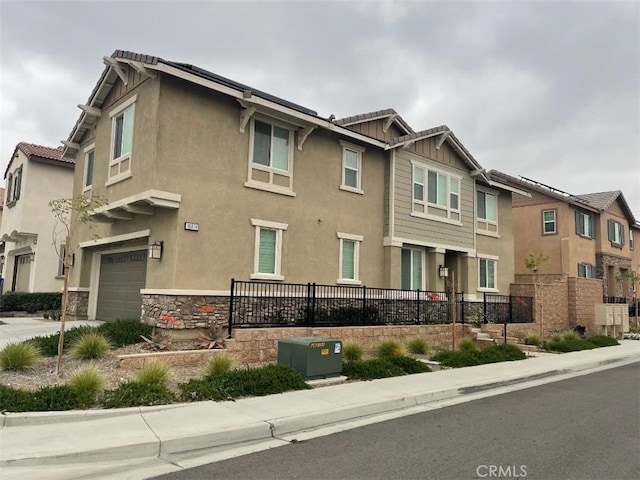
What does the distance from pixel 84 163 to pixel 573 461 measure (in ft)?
57.9

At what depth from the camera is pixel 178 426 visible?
6.54 m

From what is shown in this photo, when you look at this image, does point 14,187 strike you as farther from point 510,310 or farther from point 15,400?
point 510,310

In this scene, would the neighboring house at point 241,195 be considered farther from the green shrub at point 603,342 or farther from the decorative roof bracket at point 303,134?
the green shrub at point 603,342

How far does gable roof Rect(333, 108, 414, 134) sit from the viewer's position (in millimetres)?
17422

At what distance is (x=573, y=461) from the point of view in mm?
5758

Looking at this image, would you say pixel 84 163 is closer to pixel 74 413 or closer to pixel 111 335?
pixel 111 335

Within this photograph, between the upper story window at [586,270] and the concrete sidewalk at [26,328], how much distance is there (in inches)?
1056

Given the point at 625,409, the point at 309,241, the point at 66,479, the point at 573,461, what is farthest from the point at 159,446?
the point at 309,241

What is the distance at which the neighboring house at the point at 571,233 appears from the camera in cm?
2881

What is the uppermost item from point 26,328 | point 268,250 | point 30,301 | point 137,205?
point 137,205

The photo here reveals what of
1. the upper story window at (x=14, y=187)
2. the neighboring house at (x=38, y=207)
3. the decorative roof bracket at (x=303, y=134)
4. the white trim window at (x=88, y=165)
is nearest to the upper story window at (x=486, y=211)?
the decorative roof bracket at (x=303, y=134)

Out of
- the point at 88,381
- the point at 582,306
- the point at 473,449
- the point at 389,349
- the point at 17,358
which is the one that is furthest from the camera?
the point at 582,306

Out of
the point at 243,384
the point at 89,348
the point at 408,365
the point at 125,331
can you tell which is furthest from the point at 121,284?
the point at 408,365

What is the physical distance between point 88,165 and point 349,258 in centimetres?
1000
